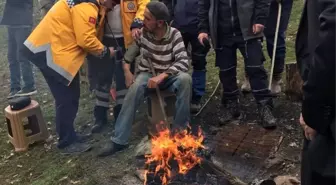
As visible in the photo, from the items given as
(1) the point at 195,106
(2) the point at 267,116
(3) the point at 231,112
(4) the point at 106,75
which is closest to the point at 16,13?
(4) the point at 106,75

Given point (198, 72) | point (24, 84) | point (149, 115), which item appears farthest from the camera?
point (24, 84)

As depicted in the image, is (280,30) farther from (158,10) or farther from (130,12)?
(130,12)

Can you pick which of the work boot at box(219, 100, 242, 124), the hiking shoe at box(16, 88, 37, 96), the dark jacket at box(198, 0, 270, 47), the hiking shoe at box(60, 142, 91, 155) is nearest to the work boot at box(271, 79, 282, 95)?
the work boot at box(219, 100, 242, 124)

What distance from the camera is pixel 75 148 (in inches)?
221

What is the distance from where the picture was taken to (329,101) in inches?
97.0

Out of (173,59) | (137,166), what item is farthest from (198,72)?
(137,166)

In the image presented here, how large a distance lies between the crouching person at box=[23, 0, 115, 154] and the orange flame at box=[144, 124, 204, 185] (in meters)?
1.40

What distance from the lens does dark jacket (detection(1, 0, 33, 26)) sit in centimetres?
745

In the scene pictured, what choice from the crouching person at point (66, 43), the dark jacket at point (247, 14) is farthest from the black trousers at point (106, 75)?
the dark jacket at point (247, 14)

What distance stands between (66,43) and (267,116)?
8.77 ft

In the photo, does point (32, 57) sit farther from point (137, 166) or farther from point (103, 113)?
point (137, 166)

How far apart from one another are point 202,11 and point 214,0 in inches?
10.1

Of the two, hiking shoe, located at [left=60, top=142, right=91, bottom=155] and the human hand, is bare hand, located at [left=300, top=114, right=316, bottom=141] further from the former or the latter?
hiking shoe, located at [left=60, top=142, right=91, bottom=155]

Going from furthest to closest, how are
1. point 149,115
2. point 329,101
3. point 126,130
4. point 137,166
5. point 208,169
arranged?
1. point 149,115
2. point 126,130
3. point 137,166
4. point 208,169
5. point 329,101
